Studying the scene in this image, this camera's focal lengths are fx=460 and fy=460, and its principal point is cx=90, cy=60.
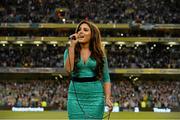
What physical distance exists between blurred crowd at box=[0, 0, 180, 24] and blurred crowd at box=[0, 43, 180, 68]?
2702mm

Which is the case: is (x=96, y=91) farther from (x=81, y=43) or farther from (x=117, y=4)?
(x=117, y=4)

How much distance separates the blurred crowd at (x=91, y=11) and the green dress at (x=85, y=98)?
39.3 meters

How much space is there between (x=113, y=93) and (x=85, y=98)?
33764 mm

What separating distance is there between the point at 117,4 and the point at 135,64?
7.53 m

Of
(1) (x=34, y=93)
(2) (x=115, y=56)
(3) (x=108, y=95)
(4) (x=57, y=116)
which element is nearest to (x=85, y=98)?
(3) (x=108, y=95)

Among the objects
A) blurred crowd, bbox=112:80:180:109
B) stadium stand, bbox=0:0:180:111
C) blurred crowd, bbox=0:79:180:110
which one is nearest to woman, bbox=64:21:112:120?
blurred crowd, bbox=0:79:180:110

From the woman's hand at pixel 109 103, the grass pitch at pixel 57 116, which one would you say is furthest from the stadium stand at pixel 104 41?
the woman's hand at pixel 109 103

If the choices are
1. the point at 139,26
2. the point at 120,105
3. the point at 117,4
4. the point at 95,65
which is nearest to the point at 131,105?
the point at 120,105

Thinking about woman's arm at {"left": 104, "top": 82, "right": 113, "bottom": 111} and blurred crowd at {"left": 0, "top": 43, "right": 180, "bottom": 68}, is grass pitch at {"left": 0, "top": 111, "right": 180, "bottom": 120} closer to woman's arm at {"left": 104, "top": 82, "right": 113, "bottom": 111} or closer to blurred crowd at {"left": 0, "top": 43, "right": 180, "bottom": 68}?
blurred crowd at {"left": 0, "top": 43, "right": 180, "bottom": 68}

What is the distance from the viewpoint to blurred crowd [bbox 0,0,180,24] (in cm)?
4375

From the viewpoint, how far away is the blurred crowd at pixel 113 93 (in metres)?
35.2

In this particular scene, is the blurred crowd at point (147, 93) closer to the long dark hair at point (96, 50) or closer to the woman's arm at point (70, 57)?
the long dark hair at point (96, 50)

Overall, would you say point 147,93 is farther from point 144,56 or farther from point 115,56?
point 115,56

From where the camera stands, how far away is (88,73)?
13.2ft
